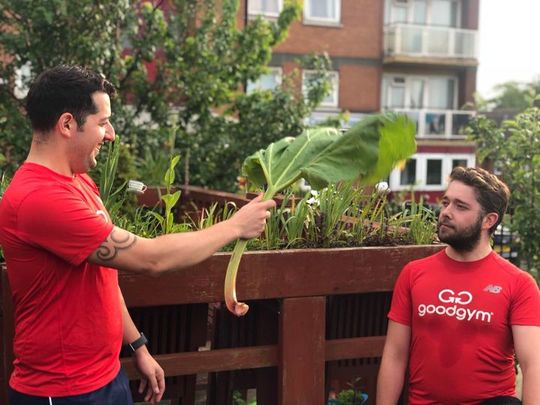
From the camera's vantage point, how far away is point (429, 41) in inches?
1014

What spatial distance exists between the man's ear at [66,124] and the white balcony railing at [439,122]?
81.7ft

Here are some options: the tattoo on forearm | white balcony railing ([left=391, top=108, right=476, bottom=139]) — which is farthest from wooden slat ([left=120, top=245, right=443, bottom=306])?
white balcony railing ([left=391, top=108, right=476, bottom=139])

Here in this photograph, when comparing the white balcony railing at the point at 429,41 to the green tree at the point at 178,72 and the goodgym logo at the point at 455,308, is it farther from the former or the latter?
the goodgym logo at the point at 455,308

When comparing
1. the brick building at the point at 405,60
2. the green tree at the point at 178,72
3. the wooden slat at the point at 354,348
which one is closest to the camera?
the wooden slat at the point at 354,348

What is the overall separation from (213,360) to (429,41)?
24.8m

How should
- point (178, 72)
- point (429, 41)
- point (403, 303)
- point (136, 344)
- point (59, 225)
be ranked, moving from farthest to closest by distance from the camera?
point (429, 41) < point (178, 72) < point (403, 303) < point (136, 344) < point (59, 225)

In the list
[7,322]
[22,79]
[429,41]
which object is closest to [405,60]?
[429,41]

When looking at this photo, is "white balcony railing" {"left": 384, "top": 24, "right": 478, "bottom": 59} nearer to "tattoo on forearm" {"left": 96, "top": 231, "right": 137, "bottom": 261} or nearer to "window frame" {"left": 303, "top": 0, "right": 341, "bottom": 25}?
"window frame" {"left": 303, "top": 0, "right": 341, "bottom": 25}

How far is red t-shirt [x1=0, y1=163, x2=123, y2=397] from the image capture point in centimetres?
199

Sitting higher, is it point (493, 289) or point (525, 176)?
point (525, 176)

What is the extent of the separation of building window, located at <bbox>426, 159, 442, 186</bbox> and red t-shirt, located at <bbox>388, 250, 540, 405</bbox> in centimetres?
2490

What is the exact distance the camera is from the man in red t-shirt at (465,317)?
2619mm

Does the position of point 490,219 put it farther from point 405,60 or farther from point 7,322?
point 405,60

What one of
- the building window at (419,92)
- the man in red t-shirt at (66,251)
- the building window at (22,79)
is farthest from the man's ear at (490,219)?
the building window at (419,92)
